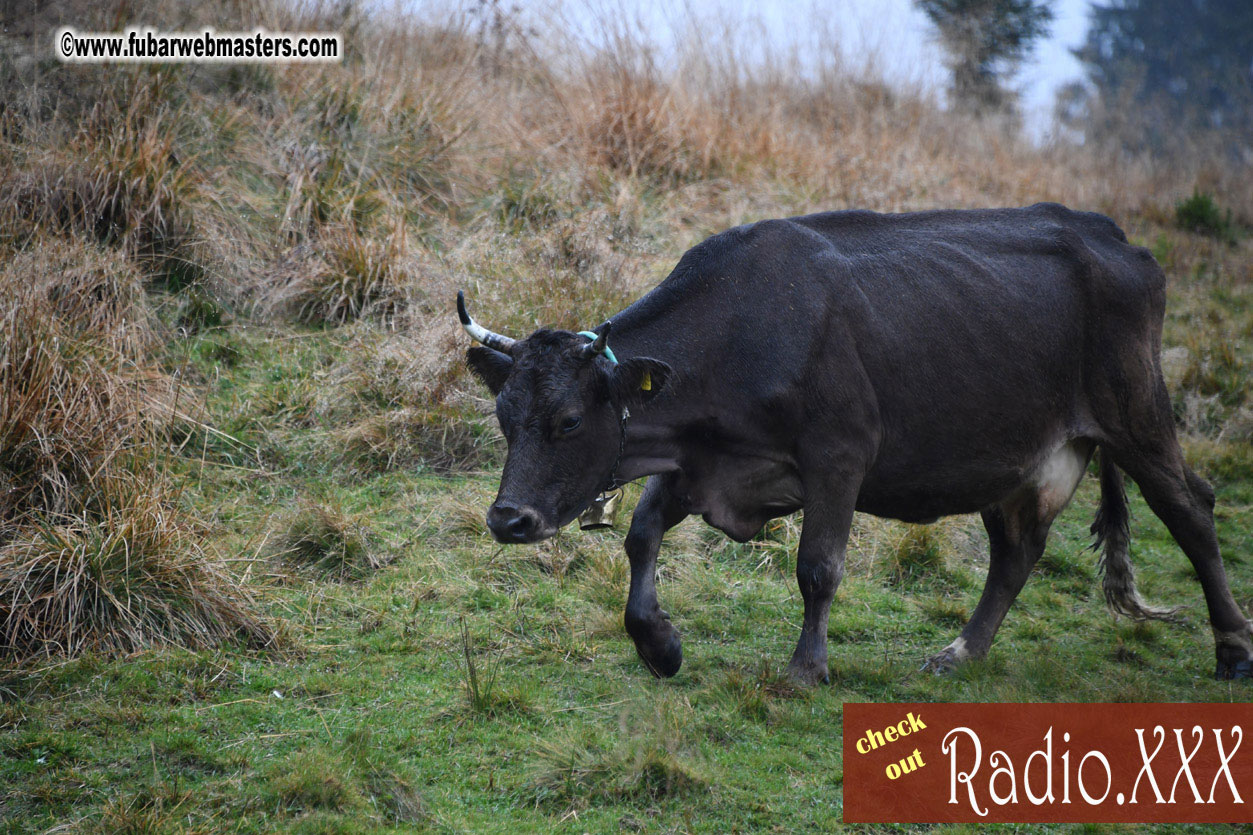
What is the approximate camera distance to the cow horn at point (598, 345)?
4.77 m

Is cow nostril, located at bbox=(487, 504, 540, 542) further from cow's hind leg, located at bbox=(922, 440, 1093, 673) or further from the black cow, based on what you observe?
cow's hind leg, located at bbox=(922, 440, 1093, 673)

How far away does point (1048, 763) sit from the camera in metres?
4.39

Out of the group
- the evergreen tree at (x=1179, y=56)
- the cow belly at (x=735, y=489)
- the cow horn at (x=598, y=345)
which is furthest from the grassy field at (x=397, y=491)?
the evergreen tree at (x=1179, y=56)

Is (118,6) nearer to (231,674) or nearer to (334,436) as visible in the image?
(334,436)

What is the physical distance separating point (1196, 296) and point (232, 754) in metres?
11.5

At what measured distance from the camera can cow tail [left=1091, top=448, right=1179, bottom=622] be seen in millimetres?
6129

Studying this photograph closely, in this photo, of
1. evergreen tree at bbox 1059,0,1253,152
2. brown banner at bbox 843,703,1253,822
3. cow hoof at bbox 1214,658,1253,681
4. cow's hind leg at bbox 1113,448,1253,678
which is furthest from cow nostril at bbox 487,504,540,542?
evergreen tree at bbox 1059,0,1253,152

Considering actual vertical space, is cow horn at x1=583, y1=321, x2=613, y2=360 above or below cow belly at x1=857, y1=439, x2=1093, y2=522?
above

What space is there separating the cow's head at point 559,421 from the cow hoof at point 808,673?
125 centimetres

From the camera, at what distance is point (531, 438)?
15.8 ft

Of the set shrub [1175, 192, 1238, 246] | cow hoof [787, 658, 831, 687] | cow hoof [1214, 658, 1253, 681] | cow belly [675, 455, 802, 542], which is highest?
shrub [1175, 192, 1238, 246]

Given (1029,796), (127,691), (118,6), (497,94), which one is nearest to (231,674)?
(127,691)

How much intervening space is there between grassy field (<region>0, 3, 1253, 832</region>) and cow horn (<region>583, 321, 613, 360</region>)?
149cm

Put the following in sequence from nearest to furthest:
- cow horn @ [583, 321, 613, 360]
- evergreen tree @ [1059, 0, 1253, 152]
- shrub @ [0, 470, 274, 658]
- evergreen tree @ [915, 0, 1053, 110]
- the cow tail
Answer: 1. cow horn @ [583, 321, 613, 360]
2. shrub @ [0, 470, 274, 658]
3. the cow tail
4. evergreen tree @ [915, 0, 1053, 110]
5. evergreen tree @ [1059, 0, 1253, 152]
